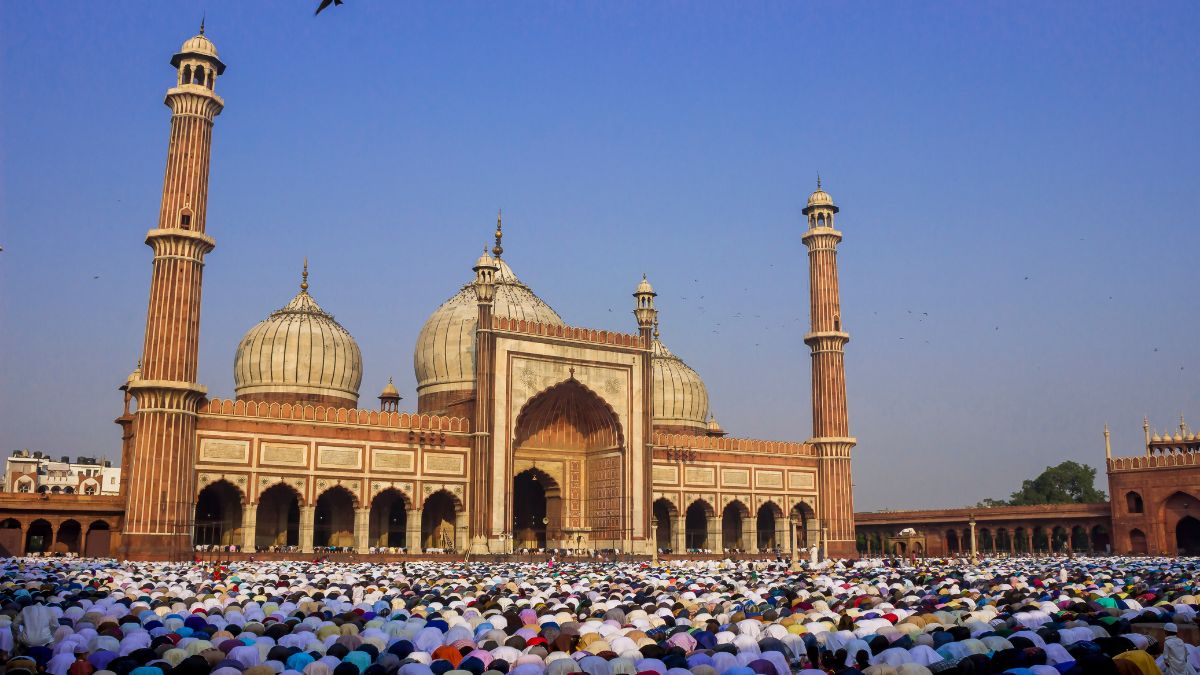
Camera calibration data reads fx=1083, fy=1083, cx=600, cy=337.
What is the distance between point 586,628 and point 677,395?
34236 millimetres

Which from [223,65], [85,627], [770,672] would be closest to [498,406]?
[223,65]

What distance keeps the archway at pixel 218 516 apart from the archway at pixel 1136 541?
3295 centimetres

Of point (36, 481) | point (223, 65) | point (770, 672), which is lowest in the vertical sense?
point (770, 672)

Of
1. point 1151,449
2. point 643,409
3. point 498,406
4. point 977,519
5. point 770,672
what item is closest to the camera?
point 770,672

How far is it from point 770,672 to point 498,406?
25645mm

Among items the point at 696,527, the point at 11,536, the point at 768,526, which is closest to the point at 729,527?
the point at 696,527

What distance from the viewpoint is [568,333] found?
36.6m

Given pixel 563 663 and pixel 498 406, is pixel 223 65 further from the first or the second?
pixel 563 663

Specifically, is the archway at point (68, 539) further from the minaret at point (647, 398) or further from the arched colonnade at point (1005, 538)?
the arched colonnade at point (1005, 538)

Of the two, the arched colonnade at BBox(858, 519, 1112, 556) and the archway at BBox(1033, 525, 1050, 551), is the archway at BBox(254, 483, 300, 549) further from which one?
the archway at BBox(1033, 525, 1050, 551)

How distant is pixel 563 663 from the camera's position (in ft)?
29.6

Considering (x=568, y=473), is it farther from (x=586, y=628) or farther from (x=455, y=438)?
(x=586, y=628)

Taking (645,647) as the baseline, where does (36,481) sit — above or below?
above

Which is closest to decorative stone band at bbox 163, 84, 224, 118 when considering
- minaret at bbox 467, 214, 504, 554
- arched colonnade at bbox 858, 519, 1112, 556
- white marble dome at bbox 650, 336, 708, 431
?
minaret at bbox 467, 214, 504, 554
